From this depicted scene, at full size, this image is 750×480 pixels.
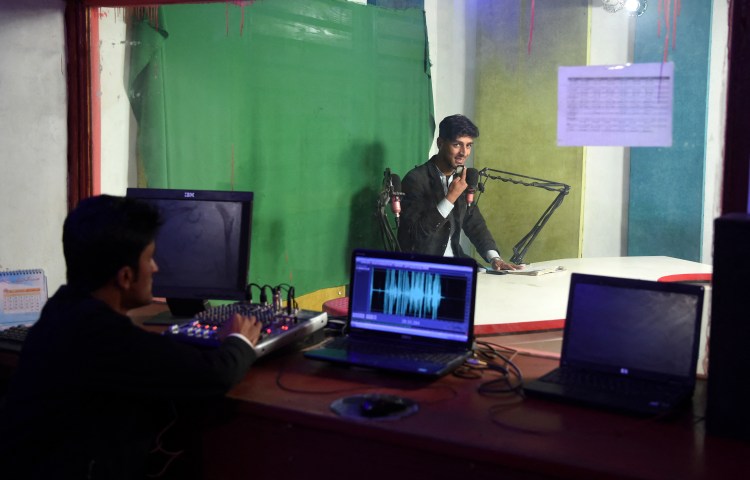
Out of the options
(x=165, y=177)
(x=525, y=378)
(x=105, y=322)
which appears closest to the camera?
(x=105, y=322)

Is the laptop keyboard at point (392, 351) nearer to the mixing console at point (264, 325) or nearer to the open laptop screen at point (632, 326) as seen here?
the mixing console at point (264, 325)

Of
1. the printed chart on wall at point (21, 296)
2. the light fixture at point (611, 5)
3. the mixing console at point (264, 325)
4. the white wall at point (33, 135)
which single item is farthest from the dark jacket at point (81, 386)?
the light fixture at point (611, 5)

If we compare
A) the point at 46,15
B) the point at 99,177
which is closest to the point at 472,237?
the point at 99,177

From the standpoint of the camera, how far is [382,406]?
1.46 meters

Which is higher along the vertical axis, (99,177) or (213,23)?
(213,23)

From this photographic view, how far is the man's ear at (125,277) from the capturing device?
4.85ft

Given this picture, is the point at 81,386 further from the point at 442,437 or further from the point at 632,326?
the point at 632,326

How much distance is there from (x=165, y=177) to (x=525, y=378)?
1729mm

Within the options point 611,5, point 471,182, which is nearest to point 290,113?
point 471,182

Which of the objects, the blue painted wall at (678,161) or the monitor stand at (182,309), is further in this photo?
the blue painted wall at (678,161)

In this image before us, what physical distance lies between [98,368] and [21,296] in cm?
99

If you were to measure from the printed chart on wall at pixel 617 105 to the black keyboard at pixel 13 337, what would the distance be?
4.85 feet

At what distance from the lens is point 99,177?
262 cm

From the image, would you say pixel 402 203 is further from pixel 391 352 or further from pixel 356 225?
pixel 391 352
